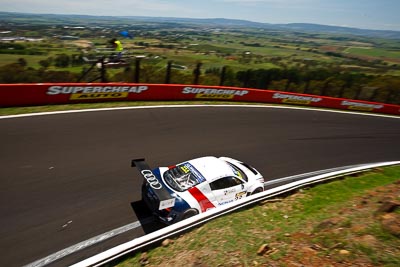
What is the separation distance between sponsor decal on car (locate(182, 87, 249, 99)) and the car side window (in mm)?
10486

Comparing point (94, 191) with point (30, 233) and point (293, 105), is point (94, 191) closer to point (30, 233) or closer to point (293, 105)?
point (30, 233)

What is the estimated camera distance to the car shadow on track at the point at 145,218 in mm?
7172

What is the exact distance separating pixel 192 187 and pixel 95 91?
9.54m

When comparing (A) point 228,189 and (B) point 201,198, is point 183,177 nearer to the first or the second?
(B) point 201,198

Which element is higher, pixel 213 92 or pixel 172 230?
pixel 172 230

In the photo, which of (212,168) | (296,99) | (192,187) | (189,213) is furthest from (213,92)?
(189,213)

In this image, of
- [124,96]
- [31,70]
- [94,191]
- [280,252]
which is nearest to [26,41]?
[31,70]

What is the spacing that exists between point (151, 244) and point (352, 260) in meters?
3.37

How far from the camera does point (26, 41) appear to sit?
18094mm

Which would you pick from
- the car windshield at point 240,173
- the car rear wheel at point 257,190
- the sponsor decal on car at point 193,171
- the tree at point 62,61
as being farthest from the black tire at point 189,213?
the tree at point 62,61

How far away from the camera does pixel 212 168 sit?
7766 mm

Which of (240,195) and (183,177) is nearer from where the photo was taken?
(183,177)

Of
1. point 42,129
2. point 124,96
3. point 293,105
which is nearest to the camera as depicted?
point 42,129

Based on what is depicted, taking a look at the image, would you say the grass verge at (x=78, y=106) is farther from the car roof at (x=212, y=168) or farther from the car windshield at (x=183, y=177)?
the car roof at (x=212, y=168)
